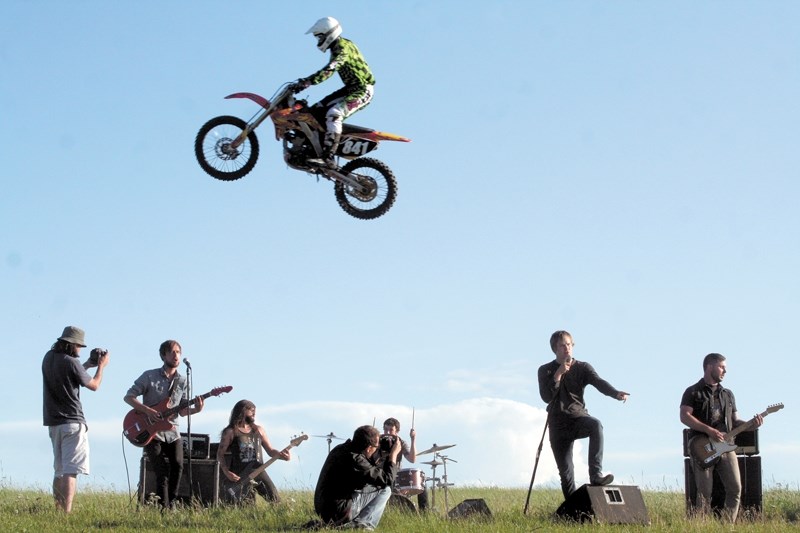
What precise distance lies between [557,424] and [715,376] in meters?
1.73

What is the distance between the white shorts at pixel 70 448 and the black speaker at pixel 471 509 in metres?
3.56

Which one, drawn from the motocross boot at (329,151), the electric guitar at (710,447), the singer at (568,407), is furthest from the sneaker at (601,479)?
the motocross boot at (329,151)

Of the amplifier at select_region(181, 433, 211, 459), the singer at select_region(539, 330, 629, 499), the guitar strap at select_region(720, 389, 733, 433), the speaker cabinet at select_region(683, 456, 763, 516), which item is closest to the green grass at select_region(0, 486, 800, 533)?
the speaker cabinet at select_region(683, 456, 763, 516)

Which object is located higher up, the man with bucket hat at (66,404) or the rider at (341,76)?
the rider at (341,76)

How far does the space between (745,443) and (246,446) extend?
5224mm

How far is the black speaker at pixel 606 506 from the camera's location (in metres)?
11.1

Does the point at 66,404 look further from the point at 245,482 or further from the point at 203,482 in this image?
the point at 245,482

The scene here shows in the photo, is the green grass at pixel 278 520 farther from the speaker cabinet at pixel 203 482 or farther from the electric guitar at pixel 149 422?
the electric guitar at pixel 149 422

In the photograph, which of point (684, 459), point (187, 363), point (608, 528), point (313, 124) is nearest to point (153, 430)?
point (187, 363)

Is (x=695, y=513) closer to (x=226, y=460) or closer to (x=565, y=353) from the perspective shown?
(x=565, y=353)

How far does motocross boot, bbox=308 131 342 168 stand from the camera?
43.7ft

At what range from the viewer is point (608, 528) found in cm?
1065

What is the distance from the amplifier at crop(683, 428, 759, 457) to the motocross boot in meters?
4.82

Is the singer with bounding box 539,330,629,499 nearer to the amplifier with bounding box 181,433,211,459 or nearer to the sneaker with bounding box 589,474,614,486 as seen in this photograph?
the sneaker with bounding box 589,474,614,486
